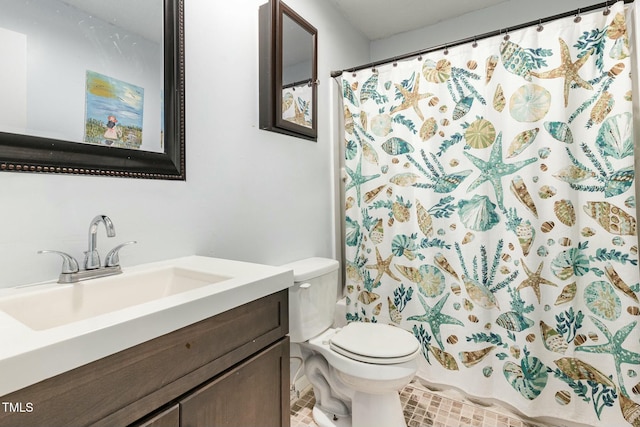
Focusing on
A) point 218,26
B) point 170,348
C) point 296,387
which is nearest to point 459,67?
point 218,26

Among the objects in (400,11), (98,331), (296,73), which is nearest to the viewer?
(98,331)

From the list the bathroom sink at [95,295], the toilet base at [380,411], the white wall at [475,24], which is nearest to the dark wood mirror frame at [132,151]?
the bathroom sink at [95,295]

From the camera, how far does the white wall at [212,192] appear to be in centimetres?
85

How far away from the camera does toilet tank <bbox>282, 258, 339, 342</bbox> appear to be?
1.38m

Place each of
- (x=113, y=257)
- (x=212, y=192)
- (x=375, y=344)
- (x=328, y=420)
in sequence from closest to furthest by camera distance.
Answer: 1. (x=113, y=257)
2. (x=212, y=192)
3. (x=375, y=344)
4. (x=328, y=420)

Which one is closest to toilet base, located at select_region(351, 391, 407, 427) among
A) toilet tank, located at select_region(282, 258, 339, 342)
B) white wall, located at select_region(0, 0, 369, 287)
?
toilet tank, located at select_region(282, 258, 339, 342)

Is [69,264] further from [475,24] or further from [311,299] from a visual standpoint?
[475,24]

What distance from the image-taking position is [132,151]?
1032mm

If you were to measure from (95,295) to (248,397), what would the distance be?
1.64 ft

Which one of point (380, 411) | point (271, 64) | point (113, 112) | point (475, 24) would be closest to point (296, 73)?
point (271, 64)

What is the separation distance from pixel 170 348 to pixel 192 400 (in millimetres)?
144

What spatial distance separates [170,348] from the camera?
2.13ft

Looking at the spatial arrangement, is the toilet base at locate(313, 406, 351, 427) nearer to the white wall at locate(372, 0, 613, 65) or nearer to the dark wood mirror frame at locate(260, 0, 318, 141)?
the dark wood mirror frame at locate(260, 0, 318, 141)

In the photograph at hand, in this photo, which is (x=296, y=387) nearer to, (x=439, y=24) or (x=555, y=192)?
(x=555, y=192)
